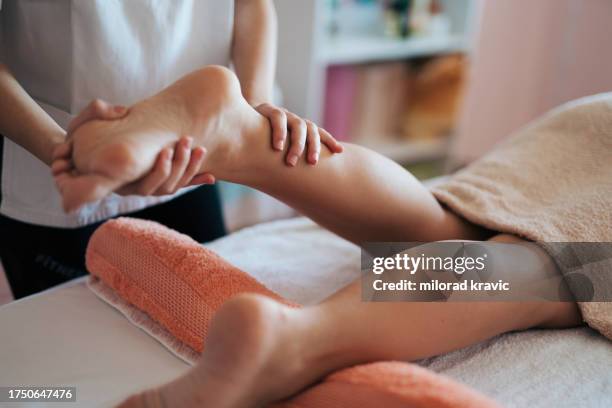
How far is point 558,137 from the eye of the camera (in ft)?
3.32

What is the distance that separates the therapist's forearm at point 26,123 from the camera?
0.76 metres

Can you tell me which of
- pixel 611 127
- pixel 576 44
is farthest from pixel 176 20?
pixel 576 44

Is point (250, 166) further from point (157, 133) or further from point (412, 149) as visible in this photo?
point (412, 149)

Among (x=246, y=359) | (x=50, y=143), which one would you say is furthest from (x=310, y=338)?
(x=50, y=143)

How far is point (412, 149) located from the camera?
2.57m

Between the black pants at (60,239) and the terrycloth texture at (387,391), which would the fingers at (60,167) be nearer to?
the terrycloth texture at (387,391)

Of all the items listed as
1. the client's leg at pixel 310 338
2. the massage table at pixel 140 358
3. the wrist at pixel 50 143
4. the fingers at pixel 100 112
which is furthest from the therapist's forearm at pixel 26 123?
the client's leg at pixel 310 338

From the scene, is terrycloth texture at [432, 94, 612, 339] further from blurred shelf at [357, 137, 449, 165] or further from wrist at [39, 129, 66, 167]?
blurred shelf at [357, 137, 449, 165]

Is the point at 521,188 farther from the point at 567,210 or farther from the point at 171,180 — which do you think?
the point at 171,180

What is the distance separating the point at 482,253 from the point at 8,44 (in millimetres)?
687

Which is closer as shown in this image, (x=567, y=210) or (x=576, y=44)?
(x=567, y=210)

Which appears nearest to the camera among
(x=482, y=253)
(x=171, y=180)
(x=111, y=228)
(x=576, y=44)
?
(x=171, y=180)

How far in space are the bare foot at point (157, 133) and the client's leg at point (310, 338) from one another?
0.16 m

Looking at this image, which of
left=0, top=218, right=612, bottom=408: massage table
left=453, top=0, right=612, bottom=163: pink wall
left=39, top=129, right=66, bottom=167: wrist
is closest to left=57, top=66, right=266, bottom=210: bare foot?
left=39, top=129, right=66, bottom=167: wrist
